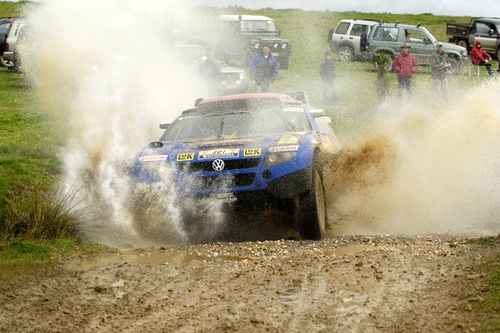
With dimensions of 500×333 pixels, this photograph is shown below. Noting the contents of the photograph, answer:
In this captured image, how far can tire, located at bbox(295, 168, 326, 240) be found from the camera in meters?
10.3

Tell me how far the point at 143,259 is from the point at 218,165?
1460 millimetres

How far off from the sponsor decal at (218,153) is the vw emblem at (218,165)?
0.21ft

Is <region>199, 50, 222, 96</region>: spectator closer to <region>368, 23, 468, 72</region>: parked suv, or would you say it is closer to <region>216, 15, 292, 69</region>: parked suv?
<region>216, 15, 292, 69</region>: parked suv

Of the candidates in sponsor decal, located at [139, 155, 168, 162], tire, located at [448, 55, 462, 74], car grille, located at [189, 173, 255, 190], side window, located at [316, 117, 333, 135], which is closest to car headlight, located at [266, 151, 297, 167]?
car grille, located at [189, 173, 255, 190]

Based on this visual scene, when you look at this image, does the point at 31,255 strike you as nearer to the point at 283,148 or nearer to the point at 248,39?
the point at 283,148

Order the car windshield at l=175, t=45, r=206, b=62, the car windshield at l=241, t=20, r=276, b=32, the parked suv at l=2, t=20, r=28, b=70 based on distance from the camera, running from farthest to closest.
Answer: the car windshield at l=241, t=20, r=276, b=32, the parked suv at l=2, t=20, r=28, b=70, the car windshield at l=175, t=45, r=206, b=62

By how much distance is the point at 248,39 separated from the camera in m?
35.3

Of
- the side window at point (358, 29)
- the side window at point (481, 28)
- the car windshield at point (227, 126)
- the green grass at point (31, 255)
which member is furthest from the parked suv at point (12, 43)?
the green grass at point (31, 255)

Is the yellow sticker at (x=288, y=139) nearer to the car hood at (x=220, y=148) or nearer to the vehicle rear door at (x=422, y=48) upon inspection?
the car hood at (x=220, y=148)

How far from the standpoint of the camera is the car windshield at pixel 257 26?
36.3 metres

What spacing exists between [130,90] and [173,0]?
8.18 feet

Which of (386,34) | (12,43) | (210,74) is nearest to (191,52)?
(210,74)

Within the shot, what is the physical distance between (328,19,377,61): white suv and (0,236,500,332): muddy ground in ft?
90.8

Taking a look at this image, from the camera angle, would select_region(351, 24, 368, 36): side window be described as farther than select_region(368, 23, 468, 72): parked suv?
Yes
